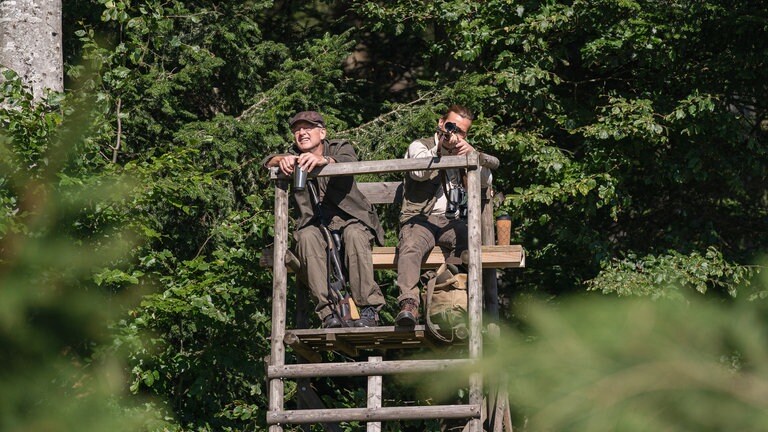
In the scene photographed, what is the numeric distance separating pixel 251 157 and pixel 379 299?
4.28 metres

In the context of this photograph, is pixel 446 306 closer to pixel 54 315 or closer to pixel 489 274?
pixel 489 274

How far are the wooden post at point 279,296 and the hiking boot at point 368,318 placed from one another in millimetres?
461

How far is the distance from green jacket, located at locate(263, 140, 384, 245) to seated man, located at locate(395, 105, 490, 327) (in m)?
0.25

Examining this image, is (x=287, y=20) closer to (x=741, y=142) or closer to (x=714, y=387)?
(x=741, y=142)

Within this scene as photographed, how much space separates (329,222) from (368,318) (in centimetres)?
67

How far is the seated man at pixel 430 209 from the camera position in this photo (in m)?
6.79

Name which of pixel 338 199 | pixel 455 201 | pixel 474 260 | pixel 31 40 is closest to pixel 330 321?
pixel 338 199

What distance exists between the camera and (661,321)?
3.08 feet

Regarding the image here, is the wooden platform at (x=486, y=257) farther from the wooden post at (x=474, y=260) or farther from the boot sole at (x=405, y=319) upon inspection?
the boot sole at (x=405, y=319)

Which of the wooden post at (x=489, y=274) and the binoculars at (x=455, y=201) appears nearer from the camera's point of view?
the binoculars at (x=455, y=201)

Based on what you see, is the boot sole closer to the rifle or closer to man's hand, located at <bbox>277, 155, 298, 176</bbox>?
the rifle

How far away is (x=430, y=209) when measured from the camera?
7.24m

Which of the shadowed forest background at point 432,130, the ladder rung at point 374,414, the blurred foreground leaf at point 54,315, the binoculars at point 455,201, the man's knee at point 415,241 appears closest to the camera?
the blurred foreground leaf at point 54,315

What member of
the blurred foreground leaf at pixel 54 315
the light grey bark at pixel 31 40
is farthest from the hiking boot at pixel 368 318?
the blurred foreground leaf at pixel 54 315
